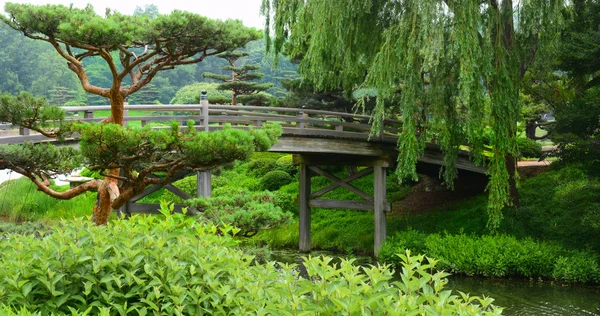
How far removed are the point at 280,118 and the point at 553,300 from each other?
6518 millimetres

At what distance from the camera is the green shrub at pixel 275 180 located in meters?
22.4

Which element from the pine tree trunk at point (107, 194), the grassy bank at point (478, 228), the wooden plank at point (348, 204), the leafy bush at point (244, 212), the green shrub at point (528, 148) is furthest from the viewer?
the green shrub at point (528, 148)

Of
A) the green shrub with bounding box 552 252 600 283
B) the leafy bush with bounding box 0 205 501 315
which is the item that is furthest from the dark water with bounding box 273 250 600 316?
the leafy bush with bounding box 0 205 501 315

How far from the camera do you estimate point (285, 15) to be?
48.3 feet

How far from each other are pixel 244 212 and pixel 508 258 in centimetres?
565

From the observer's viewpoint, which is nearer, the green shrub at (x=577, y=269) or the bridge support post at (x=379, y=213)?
the green shrub at (x=577, y=269)

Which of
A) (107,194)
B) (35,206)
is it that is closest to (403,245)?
(107,194)

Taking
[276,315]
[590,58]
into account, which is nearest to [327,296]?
[276,315]

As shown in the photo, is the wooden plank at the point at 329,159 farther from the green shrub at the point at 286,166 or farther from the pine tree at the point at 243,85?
the pine tree at the point at 243,85

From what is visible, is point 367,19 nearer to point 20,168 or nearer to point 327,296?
point 20,168

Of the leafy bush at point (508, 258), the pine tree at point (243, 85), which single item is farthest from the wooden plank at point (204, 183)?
the pine tree at point (243, 85)

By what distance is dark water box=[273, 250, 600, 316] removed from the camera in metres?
11.3

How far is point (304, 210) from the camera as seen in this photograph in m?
17.3

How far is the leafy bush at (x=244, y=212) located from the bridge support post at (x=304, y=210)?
5256mm
